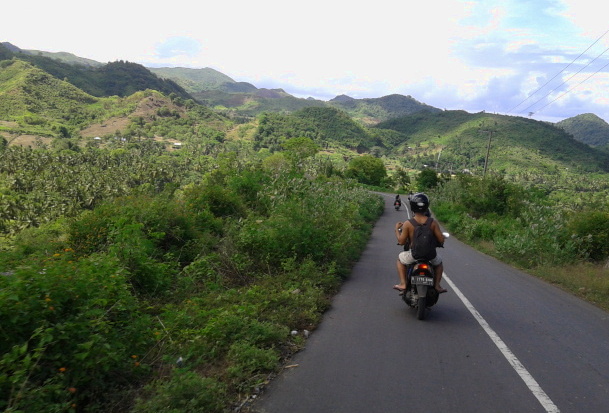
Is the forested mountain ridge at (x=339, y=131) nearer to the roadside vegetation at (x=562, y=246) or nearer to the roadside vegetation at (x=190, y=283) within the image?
the roadside vegetation at (x=562, y=246)

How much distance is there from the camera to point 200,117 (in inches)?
7785

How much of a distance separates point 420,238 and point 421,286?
0.77m

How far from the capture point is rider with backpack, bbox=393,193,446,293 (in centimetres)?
671

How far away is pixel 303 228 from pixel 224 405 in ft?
19.9

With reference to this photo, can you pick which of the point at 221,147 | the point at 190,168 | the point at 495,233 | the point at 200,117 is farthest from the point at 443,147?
the point at 495,233

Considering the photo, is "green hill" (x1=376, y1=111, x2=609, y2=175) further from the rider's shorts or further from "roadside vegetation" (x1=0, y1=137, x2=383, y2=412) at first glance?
the rider's shorts

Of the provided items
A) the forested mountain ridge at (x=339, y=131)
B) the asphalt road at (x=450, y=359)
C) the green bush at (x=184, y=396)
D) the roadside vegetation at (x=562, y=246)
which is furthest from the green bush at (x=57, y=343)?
the forested mountain ridge at (x=339, y=131)

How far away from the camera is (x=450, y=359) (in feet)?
16.9

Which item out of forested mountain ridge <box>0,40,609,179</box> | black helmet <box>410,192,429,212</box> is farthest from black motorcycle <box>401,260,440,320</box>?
forested mountain ridge <box>0,40,609,179</box>

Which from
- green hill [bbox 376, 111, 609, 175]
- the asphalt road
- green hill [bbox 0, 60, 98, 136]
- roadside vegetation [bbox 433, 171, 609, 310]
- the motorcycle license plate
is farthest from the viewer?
green hill [bbox 0, 60, 98, 136]

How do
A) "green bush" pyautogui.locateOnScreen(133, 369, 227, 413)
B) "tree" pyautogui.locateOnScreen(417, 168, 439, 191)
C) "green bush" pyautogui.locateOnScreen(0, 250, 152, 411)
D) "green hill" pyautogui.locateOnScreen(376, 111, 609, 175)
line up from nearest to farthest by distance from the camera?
"green bush" pyautogui.locateOnScreen(0, 250, 152, 411) < "green bush" pyautogui.locateOnScreen(133, 369, 227, 413) < "tree" pyautogui.locateOnScreen(417, 168, 439, 191) < "green hill" pyautogui.locateOnScreen(376, 111, 609, 175)

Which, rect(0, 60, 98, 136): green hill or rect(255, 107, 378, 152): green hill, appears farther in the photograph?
rect(255, 107, 378, 152): green hill

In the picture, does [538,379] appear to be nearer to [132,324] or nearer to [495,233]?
[132,324]

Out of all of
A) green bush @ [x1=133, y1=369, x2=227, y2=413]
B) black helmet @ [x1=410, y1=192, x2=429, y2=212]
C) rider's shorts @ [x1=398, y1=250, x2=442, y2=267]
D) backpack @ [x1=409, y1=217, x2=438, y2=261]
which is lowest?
A: green bush @ [x1=133, y1=369, x2=227, y2=413]
